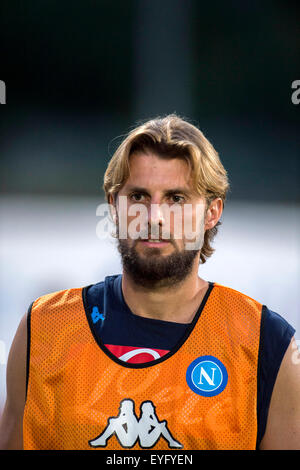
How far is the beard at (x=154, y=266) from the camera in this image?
5.24 feet

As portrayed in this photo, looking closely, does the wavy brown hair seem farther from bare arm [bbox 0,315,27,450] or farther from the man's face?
bare arm [bbox 0,315,27,450]

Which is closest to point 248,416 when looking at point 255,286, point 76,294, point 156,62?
Answer: point 76,294

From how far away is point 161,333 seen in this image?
1.64 meters

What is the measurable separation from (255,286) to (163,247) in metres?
3.01

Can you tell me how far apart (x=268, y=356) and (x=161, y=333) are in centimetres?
31

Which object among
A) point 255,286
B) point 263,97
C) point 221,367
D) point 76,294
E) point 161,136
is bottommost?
point 255,286

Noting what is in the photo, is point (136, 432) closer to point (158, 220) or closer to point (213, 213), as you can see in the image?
point (158, 220)

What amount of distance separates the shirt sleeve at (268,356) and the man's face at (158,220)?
0.29 meters

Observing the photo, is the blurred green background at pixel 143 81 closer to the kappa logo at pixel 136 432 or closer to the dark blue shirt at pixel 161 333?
the dark blue shirt at pixel 161 333

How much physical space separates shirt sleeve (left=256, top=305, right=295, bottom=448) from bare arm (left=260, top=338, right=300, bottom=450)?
0.01 m

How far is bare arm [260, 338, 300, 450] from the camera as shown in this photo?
1534 mm

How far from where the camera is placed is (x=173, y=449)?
151 centimetres

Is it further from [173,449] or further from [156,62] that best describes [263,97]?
[173,449]

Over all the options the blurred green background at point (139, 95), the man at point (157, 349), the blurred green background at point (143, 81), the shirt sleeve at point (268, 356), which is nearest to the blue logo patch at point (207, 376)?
the man at point (157, 349)
